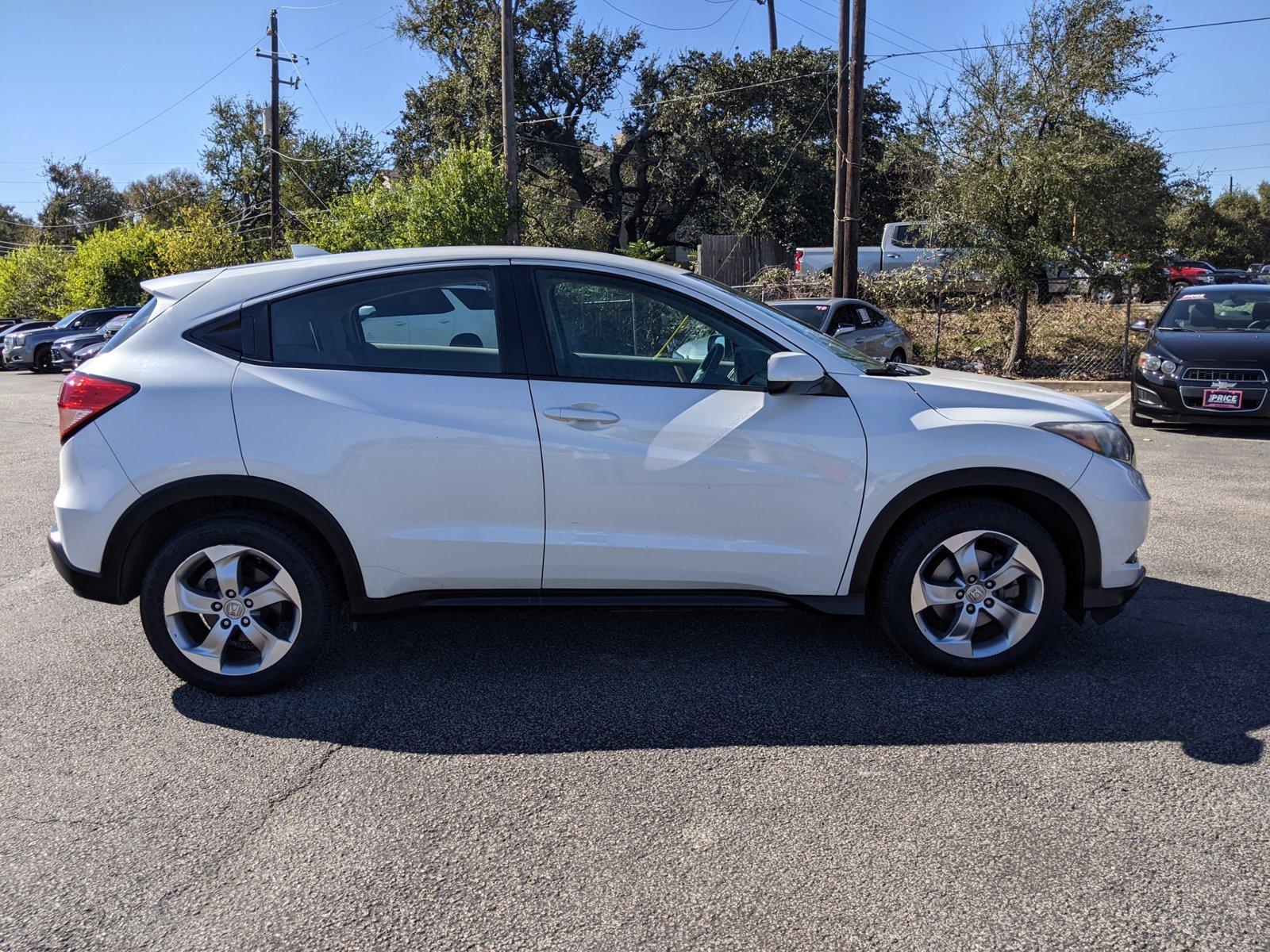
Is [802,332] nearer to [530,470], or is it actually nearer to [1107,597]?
[530,470]

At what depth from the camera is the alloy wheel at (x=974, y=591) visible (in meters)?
4.19

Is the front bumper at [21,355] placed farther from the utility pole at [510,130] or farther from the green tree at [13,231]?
the green tree at [13,231]

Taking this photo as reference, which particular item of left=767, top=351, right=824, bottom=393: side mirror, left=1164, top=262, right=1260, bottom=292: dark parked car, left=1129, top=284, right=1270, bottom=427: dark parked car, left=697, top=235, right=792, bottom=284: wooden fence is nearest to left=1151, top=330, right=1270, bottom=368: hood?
left=1129, top=284, right=1270, bottom=427: dark parked car

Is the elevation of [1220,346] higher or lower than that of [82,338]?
lower

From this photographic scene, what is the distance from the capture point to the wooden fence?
92.5 ft

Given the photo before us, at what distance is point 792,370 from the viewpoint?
399cm

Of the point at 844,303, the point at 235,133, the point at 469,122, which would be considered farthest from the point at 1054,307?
the point at 235,133

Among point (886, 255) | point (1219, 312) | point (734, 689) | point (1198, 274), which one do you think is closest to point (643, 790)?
point (734, 689)

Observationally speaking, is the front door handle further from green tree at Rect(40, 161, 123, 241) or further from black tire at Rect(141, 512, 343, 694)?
green tree at Rect(40, 161, 123, 241)

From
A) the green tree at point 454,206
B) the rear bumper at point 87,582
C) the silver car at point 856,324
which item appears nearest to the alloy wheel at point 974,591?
the rear bumper at point 87,582

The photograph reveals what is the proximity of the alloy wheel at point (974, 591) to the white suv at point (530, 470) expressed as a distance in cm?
1

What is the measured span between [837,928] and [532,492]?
6.61 feet

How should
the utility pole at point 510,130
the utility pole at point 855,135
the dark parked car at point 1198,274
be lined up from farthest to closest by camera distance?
1. the dark parked car at point 1198,274
2. the utility pole at point 510,130
3. the utility pole at point 855,135

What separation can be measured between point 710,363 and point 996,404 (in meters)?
1.23
